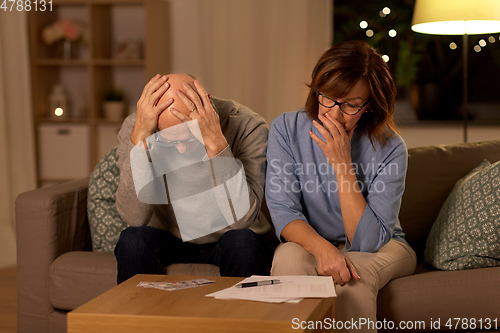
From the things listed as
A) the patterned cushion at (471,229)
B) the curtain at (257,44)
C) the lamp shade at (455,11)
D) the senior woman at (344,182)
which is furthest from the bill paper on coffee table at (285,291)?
the curtain at (257,44)

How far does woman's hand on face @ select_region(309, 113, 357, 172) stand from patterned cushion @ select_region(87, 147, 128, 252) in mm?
817

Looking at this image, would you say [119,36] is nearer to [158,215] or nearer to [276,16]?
[276,16]

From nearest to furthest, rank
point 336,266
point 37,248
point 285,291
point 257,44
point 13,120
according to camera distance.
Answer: point 285,291 → point 336,266 → point 37,248 → point 13,120 → point 257,44

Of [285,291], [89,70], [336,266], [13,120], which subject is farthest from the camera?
[89,70]

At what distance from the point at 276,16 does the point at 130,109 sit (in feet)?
4.12

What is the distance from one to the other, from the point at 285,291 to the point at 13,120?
2.74 metres

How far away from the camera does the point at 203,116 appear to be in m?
1.38

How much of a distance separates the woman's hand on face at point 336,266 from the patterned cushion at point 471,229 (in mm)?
466

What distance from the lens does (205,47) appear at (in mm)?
3531

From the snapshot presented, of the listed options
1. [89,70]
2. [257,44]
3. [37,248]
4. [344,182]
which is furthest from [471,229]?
[89,70]

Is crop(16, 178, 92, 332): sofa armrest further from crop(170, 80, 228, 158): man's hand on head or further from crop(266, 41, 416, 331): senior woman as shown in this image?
crop(266, 41, 416, 331): senior woman

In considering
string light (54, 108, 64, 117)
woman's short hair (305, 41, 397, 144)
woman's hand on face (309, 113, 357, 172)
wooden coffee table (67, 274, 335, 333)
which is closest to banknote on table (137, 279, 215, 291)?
wooden coffee table (67, 274, 335, 333)

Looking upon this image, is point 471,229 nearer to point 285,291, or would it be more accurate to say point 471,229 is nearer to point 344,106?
point 344,106

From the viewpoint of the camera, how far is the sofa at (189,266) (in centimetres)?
140
